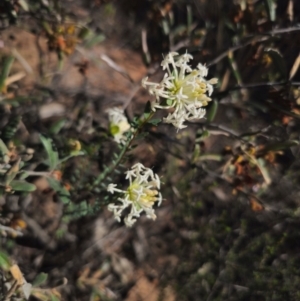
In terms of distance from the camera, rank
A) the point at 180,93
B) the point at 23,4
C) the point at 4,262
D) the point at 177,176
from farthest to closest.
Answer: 1. the point at 177,176
2. the point at 23,4
3. the point at 4,262
4. the point at 180,93

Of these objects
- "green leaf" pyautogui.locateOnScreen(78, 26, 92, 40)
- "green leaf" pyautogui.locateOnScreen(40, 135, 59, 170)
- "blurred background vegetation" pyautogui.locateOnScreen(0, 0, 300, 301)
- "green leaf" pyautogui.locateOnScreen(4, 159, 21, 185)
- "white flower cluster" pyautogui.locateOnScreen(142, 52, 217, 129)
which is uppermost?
"white flower cluster" pyautogui.locateOnScreen(142, 52, 217, 129)

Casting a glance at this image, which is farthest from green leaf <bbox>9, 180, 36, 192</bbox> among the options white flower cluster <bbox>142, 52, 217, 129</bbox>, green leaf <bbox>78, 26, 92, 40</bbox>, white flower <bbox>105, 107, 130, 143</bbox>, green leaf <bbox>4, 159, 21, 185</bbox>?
green leaf <bbox>78, 26, 92, 40</bbox>

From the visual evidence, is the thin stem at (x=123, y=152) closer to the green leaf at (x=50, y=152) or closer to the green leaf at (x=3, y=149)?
the green leaf at (x=50, y=152)

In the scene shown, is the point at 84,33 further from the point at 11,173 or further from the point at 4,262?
the point at 4,262

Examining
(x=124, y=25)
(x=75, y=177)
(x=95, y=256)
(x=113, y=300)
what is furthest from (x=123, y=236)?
(x=124, y=25)

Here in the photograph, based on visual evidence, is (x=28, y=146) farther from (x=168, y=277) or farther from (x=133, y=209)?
(x=168, y=277)

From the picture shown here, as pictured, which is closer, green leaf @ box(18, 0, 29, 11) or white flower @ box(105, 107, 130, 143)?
white flower @ box(105, 107, 130, 143)

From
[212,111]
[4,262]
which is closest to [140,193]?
[4,262]

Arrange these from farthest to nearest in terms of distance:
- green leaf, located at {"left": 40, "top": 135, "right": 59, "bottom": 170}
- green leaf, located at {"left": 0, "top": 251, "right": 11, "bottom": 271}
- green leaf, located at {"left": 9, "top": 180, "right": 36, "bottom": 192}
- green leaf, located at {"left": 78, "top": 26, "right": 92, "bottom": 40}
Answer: green leaf, located at {"left": 78, "top": 26, "right": 92, "bottom": 40}
green leaf, located at {"left": 40, "top": 135, "right": 59, "bottom": 170}
green leaf, located at {"left": 9, "top": 180, "right": 36, "bottom": 192}
green leaf, located at {"left": 0, "top": 251, "right": 11, "bottom": 271}

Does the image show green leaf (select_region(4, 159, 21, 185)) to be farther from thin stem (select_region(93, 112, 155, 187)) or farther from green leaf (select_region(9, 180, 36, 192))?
thin stem (select_region(93, 112, 155, 187))
